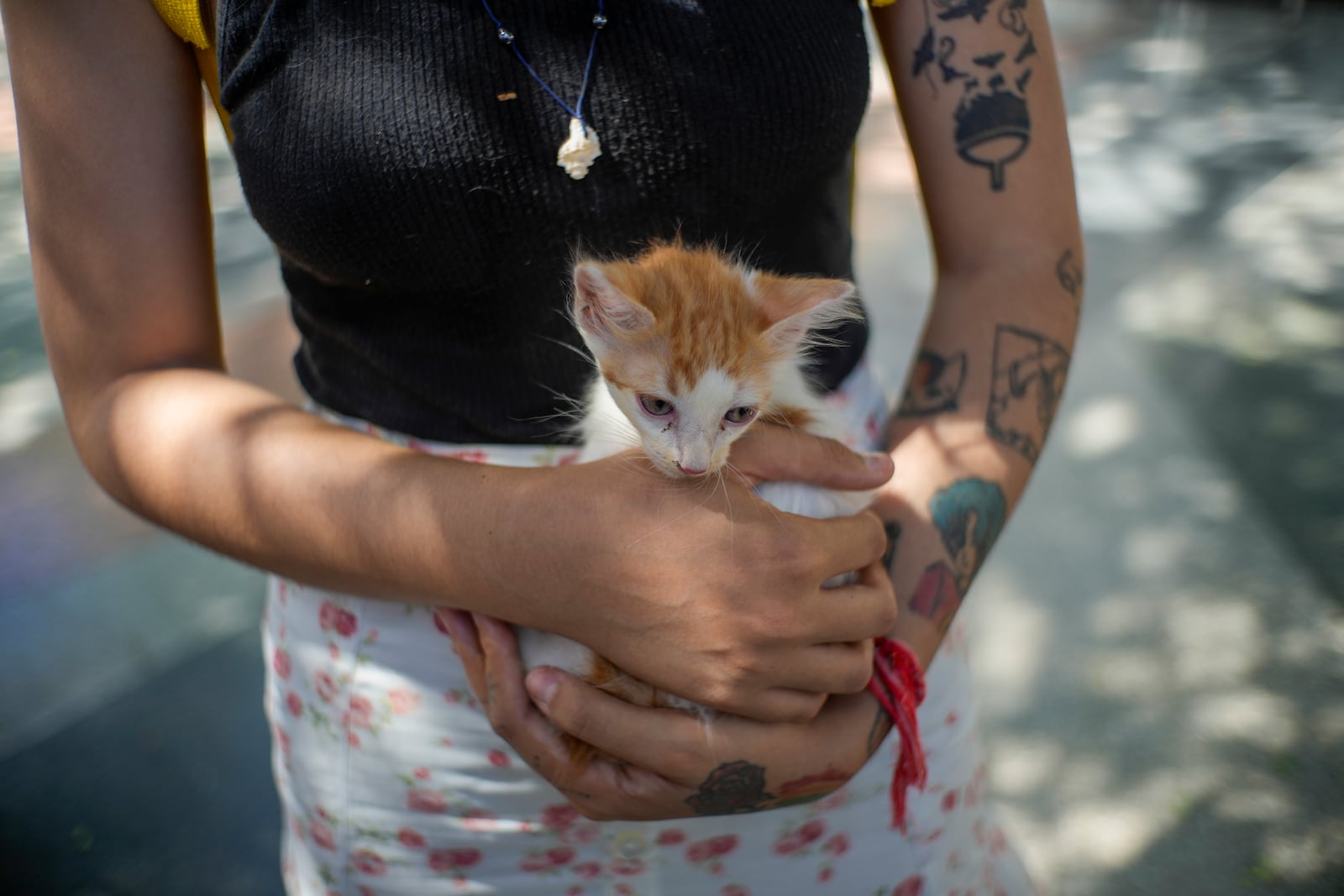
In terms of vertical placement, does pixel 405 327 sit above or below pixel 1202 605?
above

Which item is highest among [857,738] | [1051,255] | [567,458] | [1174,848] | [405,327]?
[1051,255]

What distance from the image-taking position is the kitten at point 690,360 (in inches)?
37.2

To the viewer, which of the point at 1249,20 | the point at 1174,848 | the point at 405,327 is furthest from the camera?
the point at 1249,20

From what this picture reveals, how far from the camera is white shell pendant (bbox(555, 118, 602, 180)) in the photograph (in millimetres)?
927

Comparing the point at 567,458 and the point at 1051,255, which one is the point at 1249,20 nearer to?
the point at 1051,255

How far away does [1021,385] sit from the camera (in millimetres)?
1125

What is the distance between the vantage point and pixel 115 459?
99 centimetres

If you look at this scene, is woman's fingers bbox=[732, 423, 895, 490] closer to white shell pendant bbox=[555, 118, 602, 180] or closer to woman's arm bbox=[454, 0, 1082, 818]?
woman's arm bbox=[454, 0, 1082, 818]

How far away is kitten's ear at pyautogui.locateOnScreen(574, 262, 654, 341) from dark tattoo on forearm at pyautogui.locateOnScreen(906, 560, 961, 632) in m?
0.46

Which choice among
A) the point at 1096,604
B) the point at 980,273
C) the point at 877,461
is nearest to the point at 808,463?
the point at 877,461

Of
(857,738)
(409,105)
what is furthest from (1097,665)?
(409,105)

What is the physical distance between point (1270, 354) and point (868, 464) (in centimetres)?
320

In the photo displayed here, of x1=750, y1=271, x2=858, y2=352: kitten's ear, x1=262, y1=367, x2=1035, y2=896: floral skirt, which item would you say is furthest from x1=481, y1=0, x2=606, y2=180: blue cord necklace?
x1=262, y1=367, x2=1035, y2=896: floral skirt

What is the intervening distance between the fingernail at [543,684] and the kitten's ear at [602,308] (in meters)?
0.37
